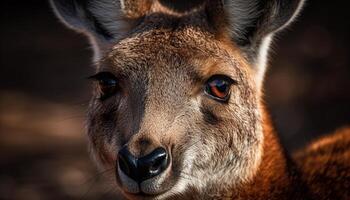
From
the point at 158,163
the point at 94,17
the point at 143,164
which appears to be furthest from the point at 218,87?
the point at 94,17

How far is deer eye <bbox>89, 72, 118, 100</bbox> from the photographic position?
275 inches

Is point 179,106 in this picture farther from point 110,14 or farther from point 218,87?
point 110,14

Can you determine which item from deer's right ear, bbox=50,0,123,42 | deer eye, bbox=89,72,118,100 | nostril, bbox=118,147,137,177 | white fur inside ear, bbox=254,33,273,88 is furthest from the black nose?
deer's right ear, bbox=50,0,123,42

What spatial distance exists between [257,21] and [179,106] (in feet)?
4.53

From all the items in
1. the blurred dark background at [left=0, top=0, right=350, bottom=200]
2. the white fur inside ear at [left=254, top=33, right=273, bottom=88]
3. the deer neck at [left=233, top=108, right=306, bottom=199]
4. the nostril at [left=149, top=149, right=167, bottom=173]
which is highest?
the nostril at [left=149, top=149, right=167, bottom=173]

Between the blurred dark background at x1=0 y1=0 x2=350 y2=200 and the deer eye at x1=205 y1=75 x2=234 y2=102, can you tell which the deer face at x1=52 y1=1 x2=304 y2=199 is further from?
the blurred dark background at x1=0 y1=0 x2=350 y2=200

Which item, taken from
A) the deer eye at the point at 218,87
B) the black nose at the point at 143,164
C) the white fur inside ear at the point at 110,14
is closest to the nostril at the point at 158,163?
the black nose at the point at 143,164

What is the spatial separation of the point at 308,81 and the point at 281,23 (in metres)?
7.21

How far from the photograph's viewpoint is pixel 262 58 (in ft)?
24.5

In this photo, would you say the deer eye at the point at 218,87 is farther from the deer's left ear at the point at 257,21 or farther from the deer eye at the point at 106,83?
the deer eye at the point at 106,83

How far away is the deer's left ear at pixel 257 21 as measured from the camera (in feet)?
23.8

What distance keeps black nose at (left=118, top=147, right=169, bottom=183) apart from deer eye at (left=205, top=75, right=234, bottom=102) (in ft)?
3.23

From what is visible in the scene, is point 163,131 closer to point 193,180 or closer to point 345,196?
point 193,180

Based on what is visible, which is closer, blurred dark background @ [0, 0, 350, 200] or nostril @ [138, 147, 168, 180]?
nostril @ [138, 147, 168, 180]
